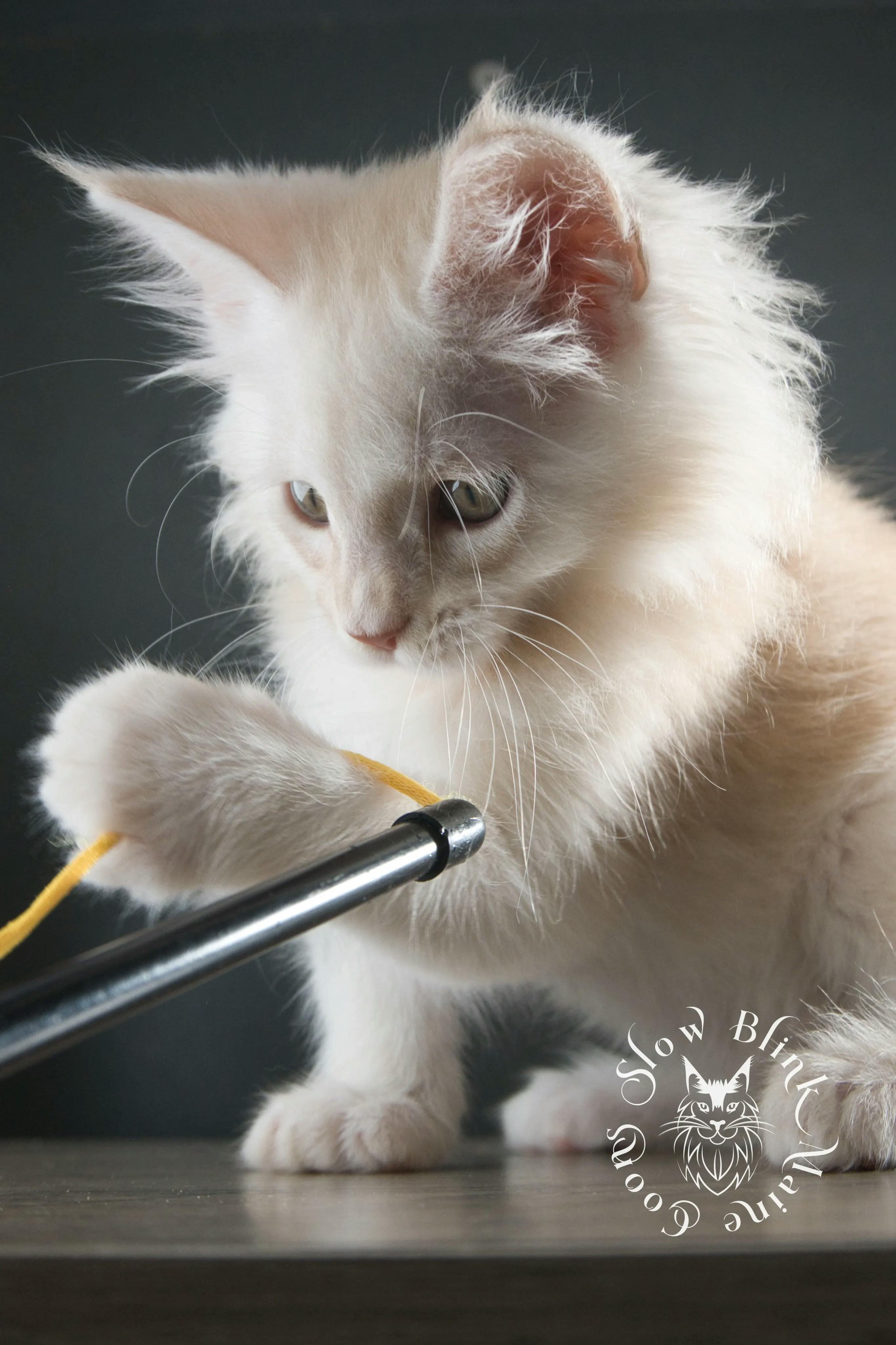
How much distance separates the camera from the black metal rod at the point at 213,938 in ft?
1.39

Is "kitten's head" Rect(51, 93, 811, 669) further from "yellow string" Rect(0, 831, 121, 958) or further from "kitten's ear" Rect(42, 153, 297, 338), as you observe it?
"yellow string" Rect(0, 831, 121, 958)

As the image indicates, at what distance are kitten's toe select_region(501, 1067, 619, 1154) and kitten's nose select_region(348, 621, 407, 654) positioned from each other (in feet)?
1.79

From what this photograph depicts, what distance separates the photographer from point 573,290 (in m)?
0.84

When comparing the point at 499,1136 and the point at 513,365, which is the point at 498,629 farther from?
the point at 499,1136

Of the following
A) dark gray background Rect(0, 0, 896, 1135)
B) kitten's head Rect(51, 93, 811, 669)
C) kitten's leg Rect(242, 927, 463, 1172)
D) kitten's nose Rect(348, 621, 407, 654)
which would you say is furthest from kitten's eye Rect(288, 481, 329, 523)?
dark gray background Rect(0, 0, 896, 1135)

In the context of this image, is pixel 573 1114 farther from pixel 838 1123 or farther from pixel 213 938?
pixel 213 938

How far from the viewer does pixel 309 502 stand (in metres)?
0.91

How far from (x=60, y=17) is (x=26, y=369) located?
0.49m

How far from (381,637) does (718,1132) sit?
422 millimetres

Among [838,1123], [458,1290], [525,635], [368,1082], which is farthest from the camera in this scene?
[368,1082]

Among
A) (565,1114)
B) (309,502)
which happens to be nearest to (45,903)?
(309,502)

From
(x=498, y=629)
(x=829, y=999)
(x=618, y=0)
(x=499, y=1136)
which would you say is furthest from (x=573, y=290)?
(x=499, y=1136)

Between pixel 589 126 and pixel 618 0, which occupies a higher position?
pixel 618 0

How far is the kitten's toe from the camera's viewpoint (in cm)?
110
